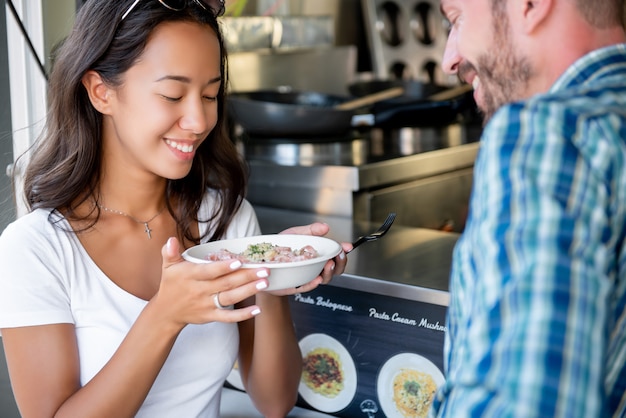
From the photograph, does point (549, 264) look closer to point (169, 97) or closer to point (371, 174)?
point (169, 97)

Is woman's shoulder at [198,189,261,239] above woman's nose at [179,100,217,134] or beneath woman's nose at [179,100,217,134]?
beneath

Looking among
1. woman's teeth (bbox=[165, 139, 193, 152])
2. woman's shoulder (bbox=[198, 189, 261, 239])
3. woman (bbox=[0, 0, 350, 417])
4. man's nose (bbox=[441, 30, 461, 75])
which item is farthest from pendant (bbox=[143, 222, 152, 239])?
man's nose (bbox=[441, 30, 461, 75])

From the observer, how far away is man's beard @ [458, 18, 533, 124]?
0.94 meters

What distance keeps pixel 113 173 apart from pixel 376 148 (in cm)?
155

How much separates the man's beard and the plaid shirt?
0.12 m

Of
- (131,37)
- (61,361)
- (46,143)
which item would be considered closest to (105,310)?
(61,361)

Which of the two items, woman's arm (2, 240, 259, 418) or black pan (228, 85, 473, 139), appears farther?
black pan (228, 85, 473, 139)

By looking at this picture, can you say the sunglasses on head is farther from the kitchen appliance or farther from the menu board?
the kitchen appliance

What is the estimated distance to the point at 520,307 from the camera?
29.2 inches

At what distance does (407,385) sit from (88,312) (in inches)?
27.5

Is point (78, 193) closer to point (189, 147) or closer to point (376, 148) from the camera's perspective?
point (189, 147)

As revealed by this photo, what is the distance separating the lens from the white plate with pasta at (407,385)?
169 centimetres

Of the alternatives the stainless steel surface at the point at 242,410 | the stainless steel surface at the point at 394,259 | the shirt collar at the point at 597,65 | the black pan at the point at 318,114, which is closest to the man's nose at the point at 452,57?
the shirt collar at the point at 597,65

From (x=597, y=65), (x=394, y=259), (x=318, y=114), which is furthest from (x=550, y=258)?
(x=318, y=114)
